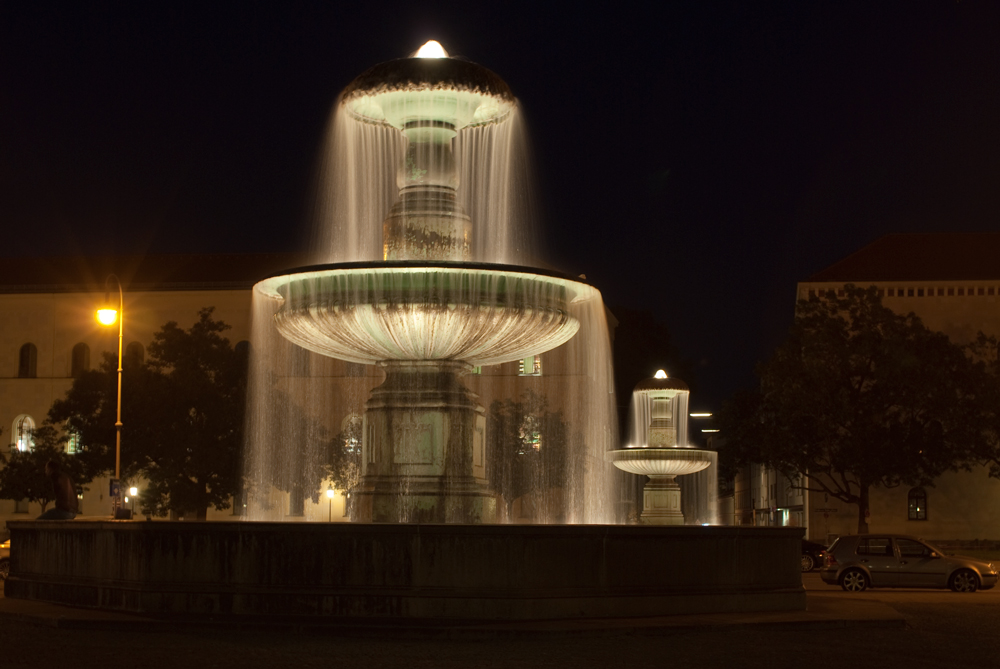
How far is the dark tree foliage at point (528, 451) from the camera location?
5147cm

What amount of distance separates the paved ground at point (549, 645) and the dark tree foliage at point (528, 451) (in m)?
36.1

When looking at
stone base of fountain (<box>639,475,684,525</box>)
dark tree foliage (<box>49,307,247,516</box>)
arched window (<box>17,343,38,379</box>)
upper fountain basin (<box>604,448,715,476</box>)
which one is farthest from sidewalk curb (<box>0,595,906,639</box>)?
arched window (<box>17,343,38,379</box>)

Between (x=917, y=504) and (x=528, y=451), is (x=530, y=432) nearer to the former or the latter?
(x=528, y=451)

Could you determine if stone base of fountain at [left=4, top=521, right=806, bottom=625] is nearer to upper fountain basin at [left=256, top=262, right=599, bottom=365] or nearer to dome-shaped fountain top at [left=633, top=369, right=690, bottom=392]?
upper fountain basin at [left=256, top=262, right=599, bottom=365]

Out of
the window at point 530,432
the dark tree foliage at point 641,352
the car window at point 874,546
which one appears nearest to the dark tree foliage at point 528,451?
the window at point 530,432

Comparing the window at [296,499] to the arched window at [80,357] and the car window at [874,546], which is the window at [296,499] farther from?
the car window at [874,546]

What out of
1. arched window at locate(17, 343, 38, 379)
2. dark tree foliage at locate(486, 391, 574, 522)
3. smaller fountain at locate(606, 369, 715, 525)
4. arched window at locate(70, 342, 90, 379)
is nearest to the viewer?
smaller fountain at locate(606, 369, 715, 525)

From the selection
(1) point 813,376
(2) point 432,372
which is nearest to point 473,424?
(2) point 432,372

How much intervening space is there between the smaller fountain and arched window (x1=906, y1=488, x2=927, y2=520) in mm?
22379

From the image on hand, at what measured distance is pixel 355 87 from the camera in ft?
49.4

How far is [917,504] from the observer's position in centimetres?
5738

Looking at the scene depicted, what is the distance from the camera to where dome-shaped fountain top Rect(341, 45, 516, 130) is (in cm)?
1479

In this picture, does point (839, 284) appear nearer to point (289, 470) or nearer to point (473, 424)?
point (289, 470)

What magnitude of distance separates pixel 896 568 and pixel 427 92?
13.2 metres
